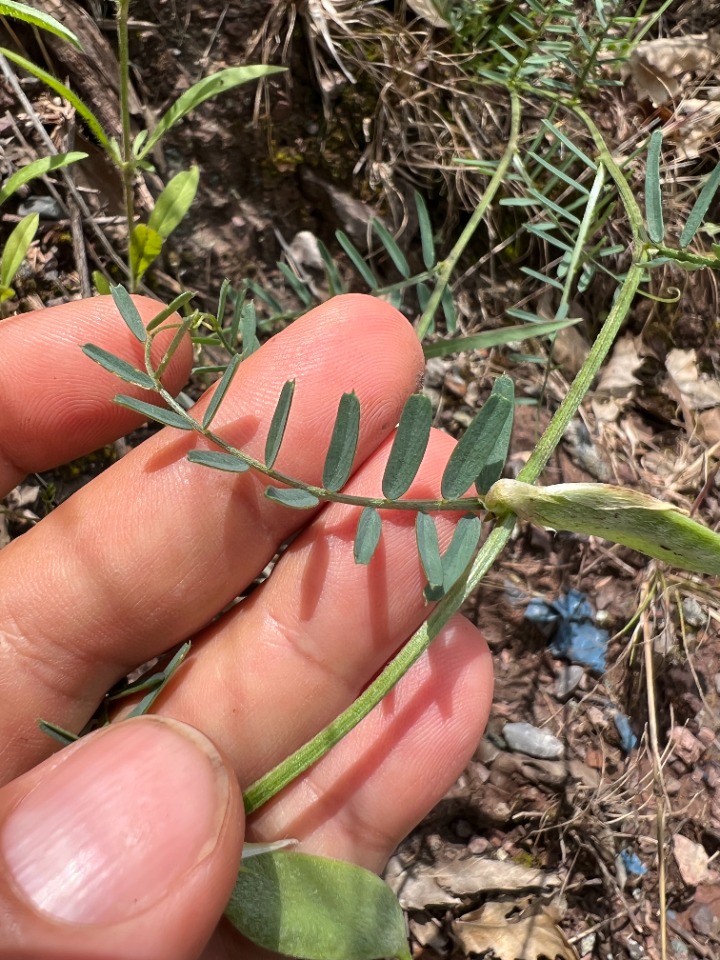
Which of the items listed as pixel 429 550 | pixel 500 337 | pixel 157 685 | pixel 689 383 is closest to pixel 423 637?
pixel 429 550

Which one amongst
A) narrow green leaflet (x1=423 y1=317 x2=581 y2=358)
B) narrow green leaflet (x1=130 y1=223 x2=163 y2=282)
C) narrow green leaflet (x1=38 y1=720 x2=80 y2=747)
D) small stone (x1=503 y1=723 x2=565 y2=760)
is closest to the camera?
narrow green leaflet (x1=38 y1=720 x2=80 y2=747)

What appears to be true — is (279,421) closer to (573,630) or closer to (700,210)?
(700,210)

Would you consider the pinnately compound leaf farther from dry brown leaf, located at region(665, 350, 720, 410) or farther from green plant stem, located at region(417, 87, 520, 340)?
dry brown leaf, located at region(665, 350, 720, 410)

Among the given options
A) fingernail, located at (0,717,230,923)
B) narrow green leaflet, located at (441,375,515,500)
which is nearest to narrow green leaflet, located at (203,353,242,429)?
narrow green leaflet, located at (441,375,515,500)

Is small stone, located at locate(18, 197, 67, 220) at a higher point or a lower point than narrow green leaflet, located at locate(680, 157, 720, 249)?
higher

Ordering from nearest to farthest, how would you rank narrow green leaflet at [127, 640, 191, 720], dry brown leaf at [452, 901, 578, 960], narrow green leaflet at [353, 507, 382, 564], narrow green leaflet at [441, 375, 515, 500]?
narrow green leaflet at [441, 375, 515, 500] < narrow green leaflet at [353, 507, 382, 564] < narrow green leaflet at [127, 640, 191, 720] < dry brown leaf at [452, 901, 578, 960]

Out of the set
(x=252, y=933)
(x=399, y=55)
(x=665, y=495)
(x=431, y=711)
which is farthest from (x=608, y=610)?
(x=399, y=55)
